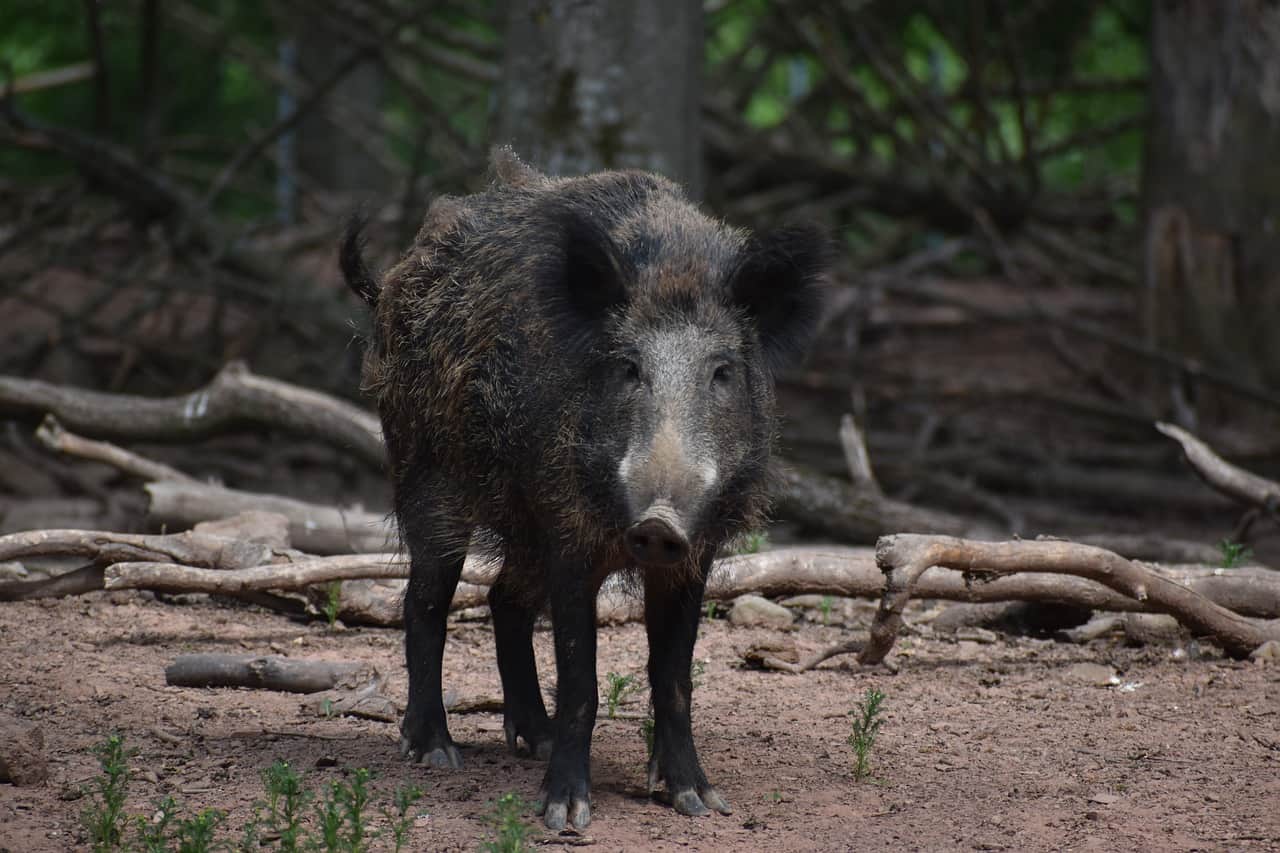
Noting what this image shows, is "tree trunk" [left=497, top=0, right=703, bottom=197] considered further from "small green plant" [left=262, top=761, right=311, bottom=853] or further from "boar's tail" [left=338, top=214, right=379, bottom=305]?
"small green plant" [left=262, top=761, right=311, bottom=853]

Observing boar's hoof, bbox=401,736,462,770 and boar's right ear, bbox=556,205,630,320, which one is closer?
boar's right ear, bbox=556,205,630,320

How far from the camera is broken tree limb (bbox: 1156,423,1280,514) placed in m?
5.99

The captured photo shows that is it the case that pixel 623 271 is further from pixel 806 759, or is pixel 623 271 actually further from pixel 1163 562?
pixel 1163 562

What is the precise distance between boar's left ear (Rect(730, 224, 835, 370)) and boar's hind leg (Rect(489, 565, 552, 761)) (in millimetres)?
1123

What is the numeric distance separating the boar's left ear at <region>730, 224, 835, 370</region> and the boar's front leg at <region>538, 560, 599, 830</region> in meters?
0.85

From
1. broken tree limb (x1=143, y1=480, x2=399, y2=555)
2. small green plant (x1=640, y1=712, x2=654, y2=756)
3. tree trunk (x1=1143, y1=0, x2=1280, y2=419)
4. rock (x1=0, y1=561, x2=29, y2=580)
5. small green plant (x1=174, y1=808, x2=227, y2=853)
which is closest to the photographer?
small green plant (x1=174, y1=808, x2=227, y2=853)

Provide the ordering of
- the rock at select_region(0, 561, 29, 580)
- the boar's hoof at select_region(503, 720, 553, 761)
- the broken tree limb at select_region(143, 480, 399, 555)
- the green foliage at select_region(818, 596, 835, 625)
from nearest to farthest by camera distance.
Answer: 1. the boar's hoof at select_region(503, 720, 553, 761)
2. the rock at select_region(0, 561, 29, 580)
3. the green foliage at select_region(818, 596, 835, 625)
4. the broken tree limb at select_region(143, 480, 399, 555)

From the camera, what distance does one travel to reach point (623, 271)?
3.93 m

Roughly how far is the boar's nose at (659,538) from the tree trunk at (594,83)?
4.20m

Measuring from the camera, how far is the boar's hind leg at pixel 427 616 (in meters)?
4.38

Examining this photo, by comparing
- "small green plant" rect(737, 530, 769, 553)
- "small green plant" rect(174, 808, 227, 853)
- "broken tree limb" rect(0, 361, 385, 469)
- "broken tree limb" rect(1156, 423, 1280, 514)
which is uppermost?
"broken tree limb" rect(0, 361, 385, 469)

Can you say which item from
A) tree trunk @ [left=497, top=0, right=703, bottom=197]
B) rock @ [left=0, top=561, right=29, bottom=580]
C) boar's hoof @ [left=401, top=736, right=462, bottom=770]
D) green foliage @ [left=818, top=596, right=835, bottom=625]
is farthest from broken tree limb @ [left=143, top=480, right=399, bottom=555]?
tree trunk @ [left=497, top=0, right=703, bottom=197]

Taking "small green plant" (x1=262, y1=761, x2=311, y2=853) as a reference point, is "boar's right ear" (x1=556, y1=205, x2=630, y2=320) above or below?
above

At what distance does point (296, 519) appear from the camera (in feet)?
20.9
